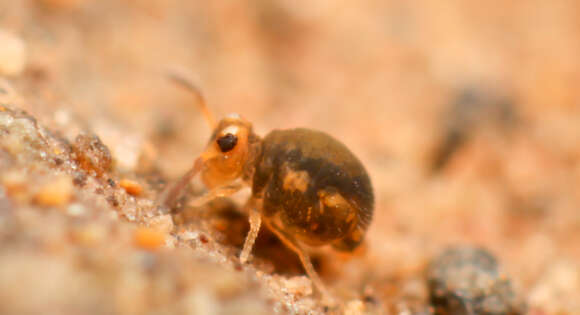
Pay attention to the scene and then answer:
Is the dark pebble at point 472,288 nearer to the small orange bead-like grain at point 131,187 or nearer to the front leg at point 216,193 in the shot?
the front leg at point 216,193

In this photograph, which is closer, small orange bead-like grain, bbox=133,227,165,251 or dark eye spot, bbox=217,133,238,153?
small orange bead-like grain, bbox=133,227,165,251

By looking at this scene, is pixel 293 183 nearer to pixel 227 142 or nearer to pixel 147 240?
pixel 227 142

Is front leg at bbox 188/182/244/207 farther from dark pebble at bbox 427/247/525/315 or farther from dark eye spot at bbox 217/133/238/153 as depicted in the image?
dark pebble at bbox 427/247/525/315

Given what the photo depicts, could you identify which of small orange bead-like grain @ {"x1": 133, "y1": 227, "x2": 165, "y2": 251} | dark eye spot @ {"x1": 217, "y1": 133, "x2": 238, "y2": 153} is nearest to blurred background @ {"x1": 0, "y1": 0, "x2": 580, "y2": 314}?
dark eye spot @ {"x1": 217, "y1": 133, "x2": 238, "y2": 153}

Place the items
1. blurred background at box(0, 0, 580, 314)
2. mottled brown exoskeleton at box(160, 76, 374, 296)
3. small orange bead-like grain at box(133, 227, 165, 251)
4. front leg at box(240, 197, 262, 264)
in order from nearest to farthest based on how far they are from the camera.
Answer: small orange bead-like grain at box(133, 227, 165, 251), front leg at box(240, 197, 262, 264), mottled brown exoskeleton at box(160, 76, 374, 296), blurred background at box(0, 0, 580, 314)

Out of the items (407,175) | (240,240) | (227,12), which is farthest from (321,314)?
(227,12)

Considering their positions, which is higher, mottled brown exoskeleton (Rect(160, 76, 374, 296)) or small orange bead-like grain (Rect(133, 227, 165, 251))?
mottled brown exoskeleton (Rect(160, 76, 374, 296))

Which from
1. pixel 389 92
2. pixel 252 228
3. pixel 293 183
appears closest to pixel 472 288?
pixel 293 183
